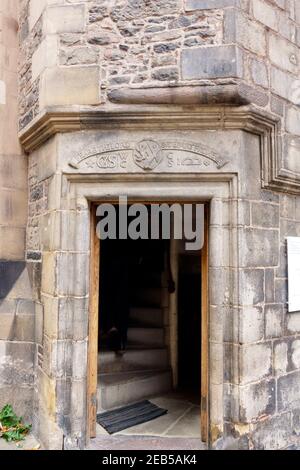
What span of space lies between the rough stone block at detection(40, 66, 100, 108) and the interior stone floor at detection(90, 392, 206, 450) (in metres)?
2.86

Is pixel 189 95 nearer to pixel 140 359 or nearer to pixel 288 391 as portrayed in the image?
pixel 288 391

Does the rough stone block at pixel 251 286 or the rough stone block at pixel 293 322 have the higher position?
the rough stone block at pixel 251 286

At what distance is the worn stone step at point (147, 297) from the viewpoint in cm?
546

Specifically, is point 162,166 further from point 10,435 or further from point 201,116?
point 10,435

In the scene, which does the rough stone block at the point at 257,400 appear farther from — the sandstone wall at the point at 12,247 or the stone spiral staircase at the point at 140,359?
the sandstone wall at the point at 12,247

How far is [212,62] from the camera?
2.98 meters

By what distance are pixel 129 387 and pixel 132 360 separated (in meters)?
0.47

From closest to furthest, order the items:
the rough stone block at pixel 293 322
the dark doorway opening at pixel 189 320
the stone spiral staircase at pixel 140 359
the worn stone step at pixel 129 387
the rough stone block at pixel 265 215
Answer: the rough stone block at pixel 265 215 < the rough stone block at pixel 293 322 < the worn stone step at pixel 129 387 < the stone spiral staircase at pixel 140 359 < the dark doorway opening at pixel 189 320

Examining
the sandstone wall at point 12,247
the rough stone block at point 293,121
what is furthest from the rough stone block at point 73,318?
the rough stone block at point 293,121

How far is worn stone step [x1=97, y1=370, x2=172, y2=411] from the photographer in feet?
12.7

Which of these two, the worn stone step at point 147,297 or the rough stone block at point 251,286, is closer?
the rough stone block at point 251,286

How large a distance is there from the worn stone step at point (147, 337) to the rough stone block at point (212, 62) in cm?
330

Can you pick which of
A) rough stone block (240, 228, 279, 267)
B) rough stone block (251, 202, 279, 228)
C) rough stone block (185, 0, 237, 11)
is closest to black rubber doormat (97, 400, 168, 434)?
rough stone block (240, 228, 279, 267)

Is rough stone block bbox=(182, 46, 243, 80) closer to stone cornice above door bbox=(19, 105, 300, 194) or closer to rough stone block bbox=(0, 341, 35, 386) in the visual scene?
stone cornice above door bbox=(19, 105, 300, 194)
